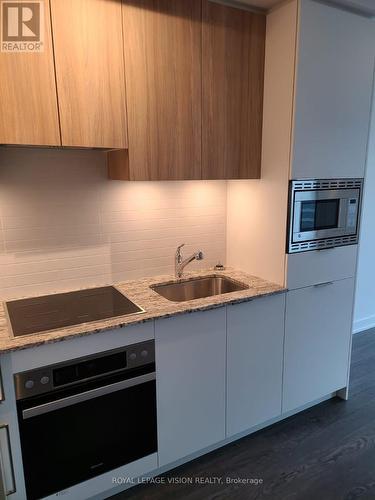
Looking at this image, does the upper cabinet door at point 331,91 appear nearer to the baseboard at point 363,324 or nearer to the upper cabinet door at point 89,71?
the upper cabinet door at point 89,71

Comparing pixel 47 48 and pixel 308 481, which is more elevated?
pixel 47 48

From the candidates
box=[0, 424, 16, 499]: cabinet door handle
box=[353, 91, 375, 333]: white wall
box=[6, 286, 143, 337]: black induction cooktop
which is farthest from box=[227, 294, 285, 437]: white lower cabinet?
box=[353, 91, 375, 333]: white wall

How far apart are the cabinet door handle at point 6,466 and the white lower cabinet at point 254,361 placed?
1091 mm

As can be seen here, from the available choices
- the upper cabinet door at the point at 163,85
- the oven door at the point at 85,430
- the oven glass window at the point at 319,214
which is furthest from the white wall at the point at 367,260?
the oven door at the point at 85,430

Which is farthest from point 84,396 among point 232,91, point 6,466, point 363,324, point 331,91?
point 363,324

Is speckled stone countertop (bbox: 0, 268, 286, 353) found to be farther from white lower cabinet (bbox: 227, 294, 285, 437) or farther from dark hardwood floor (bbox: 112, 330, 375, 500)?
dark hardwood floor (bbox: 112, 330, 375, 500)

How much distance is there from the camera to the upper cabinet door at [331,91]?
5.96 ft

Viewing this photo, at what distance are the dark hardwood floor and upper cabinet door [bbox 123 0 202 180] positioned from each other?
5.33 feet

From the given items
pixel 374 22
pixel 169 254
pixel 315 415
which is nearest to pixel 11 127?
pixel 169 254

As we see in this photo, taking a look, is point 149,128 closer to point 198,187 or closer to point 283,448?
point 198,187

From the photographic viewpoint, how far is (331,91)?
193 cm

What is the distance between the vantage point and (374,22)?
6.49ft

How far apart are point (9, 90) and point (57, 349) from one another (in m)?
1.08

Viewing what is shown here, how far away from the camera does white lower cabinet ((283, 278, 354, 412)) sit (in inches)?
83.6
